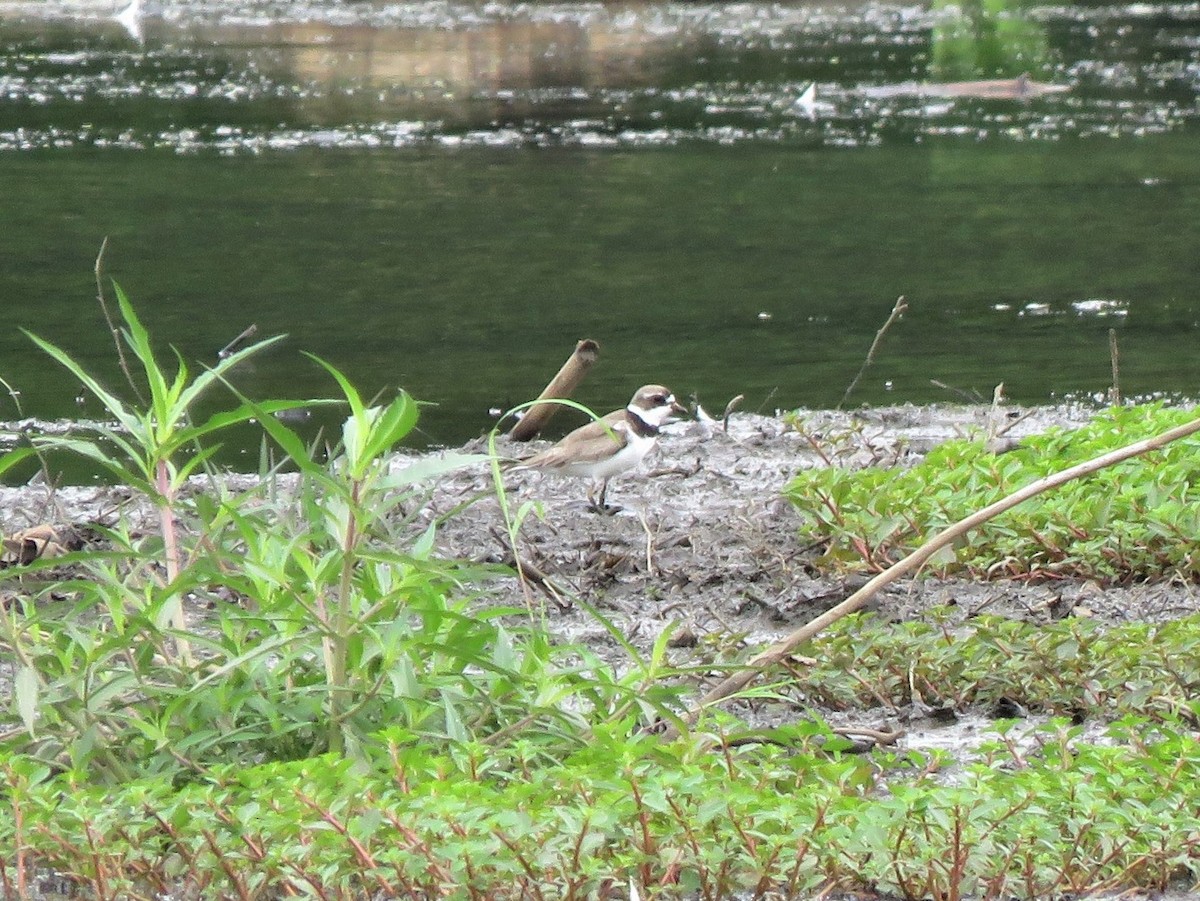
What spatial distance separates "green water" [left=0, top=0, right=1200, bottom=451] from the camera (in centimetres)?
1205

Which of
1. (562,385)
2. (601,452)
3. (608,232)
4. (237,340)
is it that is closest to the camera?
(601,452)

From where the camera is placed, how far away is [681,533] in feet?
22.5

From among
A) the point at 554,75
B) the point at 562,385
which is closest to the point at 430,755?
the point at 562,385

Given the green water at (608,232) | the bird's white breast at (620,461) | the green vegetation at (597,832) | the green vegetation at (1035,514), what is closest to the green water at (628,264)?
the green water at (608,232)

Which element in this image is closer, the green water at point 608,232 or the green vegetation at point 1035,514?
the green vegetation at point 1035,514

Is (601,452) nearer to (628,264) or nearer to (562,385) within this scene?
(562,385)

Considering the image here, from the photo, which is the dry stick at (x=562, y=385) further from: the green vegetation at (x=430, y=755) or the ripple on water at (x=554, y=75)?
the ripple on water at (x=554, y=75)

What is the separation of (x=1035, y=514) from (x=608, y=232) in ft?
35.3

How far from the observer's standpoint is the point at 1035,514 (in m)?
6.31

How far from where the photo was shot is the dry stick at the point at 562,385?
8.21m

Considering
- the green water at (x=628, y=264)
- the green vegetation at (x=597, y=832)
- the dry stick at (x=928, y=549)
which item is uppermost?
the dry stick at (x=928, y=549)

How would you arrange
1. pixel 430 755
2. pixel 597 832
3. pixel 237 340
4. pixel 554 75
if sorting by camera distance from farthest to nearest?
pixel 554 75 < pixel 237 340 < pixel 430 755 < pixel 597 832

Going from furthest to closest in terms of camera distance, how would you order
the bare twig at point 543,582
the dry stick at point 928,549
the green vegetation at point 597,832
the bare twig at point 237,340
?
the bare twig at point 237,340 → the bare twig at point 543,582 → the dry stick at point 928,549 → the green vegetation at point 597,832

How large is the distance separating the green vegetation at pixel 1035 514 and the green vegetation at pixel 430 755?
1123 millimetres
